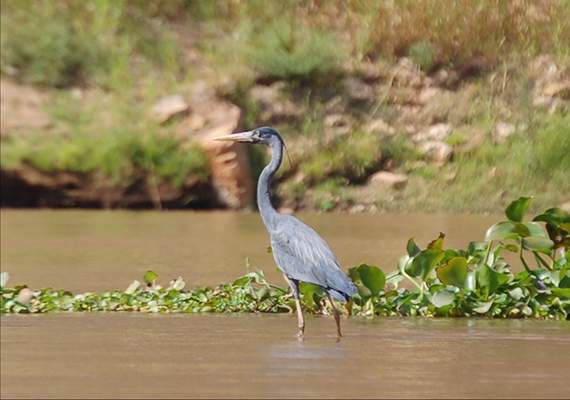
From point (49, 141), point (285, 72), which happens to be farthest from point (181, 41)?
point (49, 141)

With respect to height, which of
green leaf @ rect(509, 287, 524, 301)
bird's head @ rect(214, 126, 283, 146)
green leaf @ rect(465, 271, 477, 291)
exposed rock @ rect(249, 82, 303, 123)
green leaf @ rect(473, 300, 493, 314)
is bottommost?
exposed rock @ rect(249, 82, 303, 123)

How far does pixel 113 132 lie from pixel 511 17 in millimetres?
5413

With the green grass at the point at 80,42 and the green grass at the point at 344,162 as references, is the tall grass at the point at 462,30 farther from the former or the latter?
the green grass at the point at 80,42

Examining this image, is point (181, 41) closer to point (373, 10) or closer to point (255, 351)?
point (373, 10)

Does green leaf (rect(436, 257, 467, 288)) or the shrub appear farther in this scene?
the shrub

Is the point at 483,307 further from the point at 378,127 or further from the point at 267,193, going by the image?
the point at 378,127

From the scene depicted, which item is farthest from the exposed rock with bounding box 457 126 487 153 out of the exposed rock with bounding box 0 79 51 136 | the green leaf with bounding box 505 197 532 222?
the green leaf with bounding box 505 197 532 222

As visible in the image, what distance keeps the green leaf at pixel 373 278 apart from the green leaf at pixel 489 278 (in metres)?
0.59

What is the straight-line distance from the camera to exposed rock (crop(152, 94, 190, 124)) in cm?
1950

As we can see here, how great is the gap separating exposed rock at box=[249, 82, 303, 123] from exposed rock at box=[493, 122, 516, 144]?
2.26m

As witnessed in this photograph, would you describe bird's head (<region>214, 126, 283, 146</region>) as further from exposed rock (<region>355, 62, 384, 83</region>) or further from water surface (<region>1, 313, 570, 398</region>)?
exposed rock (<region>355, 62, 384, 83</region>)

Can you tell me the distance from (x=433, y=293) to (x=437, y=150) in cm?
Result: 926

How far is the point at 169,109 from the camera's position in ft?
64.3

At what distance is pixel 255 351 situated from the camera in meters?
8.84
